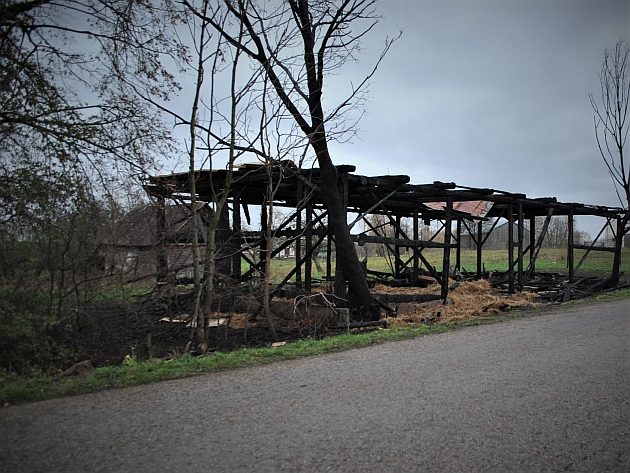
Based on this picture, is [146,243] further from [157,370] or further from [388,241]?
[388,241]

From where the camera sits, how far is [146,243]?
8828mm

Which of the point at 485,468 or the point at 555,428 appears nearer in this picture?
the point at 485,468

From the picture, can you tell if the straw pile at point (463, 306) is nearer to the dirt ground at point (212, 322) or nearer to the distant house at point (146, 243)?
the dirt ground at point (212, 322)

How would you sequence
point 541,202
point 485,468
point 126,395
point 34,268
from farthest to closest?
point 541,202
point 34,268
point 126,395
point 485,468

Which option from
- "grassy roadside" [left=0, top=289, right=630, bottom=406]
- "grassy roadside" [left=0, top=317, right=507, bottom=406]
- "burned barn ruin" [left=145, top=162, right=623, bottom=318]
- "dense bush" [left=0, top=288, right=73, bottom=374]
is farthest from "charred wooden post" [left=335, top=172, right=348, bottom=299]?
"dense bush" [left=0, top=288, right=73, bottom=374]

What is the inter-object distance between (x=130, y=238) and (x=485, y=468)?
23.1ft

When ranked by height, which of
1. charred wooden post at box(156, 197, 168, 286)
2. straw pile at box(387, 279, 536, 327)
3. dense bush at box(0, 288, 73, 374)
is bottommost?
straw pile at box(387, 279, 536, 327)

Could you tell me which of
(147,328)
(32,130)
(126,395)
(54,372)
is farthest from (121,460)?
(147,328)

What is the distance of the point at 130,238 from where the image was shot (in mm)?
8422

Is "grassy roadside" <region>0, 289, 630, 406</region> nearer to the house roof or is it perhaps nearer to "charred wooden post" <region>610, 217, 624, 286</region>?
the house roof

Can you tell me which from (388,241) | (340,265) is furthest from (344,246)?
(388,241)

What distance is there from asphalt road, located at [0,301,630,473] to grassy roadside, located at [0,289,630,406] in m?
0.25

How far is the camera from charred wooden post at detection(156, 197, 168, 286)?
824 cm

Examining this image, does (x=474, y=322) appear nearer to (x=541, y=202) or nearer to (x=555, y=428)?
(x=555, y=428)
